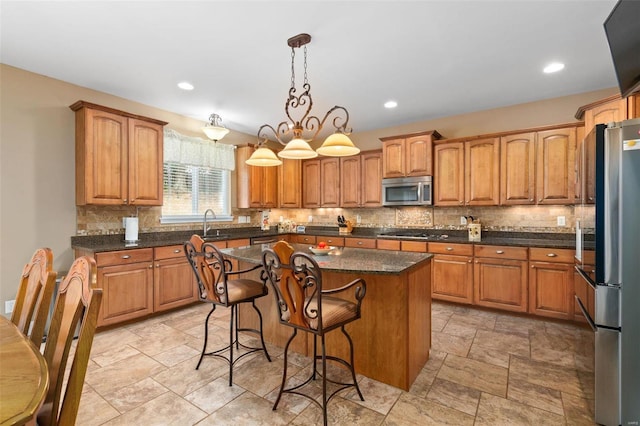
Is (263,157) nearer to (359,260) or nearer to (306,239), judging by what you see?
(359,260)

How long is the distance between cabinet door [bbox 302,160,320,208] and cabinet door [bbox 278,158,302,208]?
82 mm

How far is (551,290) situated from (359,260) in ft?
8.58

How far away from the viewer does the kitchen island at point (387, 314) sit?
2.13 m

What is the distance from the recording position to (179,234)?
4469mm

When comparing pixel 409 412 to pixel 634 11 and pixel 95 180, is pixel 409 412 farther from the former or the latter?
pixel 95 180

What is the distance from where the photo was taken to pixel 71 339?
42.5 inches

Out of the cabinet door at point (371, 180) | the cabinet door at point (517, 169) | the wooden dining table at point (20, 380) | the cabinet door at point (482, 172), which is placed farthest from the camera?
the cabinet door at point (371, 180)

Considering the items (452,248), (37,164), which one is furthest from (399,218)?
(37,164)

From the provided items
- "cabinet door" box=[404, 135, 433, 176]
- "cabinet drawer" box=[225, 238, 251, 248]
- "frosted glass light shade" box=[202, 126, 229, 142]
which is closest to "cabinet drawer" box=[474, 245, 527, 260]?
"cabinet door" box=[404, 135, 433, 176]

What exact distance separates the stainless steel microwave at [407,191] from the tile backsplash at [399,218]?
15.3 inches

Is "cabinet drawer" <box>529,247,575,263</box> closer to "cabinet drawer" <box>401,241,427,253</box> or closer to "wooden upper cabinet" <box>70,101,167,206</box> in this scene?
"cabinet drawer" <box>401,241,427,253</box>

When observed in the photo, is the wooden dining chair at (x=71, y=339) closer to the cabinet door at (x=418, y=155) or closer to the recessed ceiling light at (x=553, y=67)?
the recessed ceiling light at (x=553, y=67)

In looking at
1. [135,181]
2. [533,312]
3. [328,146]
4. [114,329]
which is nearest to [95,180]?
[135,181]

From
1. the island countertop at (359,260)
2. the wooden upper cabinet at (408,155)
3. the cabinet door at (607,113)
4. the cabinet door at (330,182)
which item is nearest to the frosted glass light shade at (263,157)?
the island countertop at (359,260)
